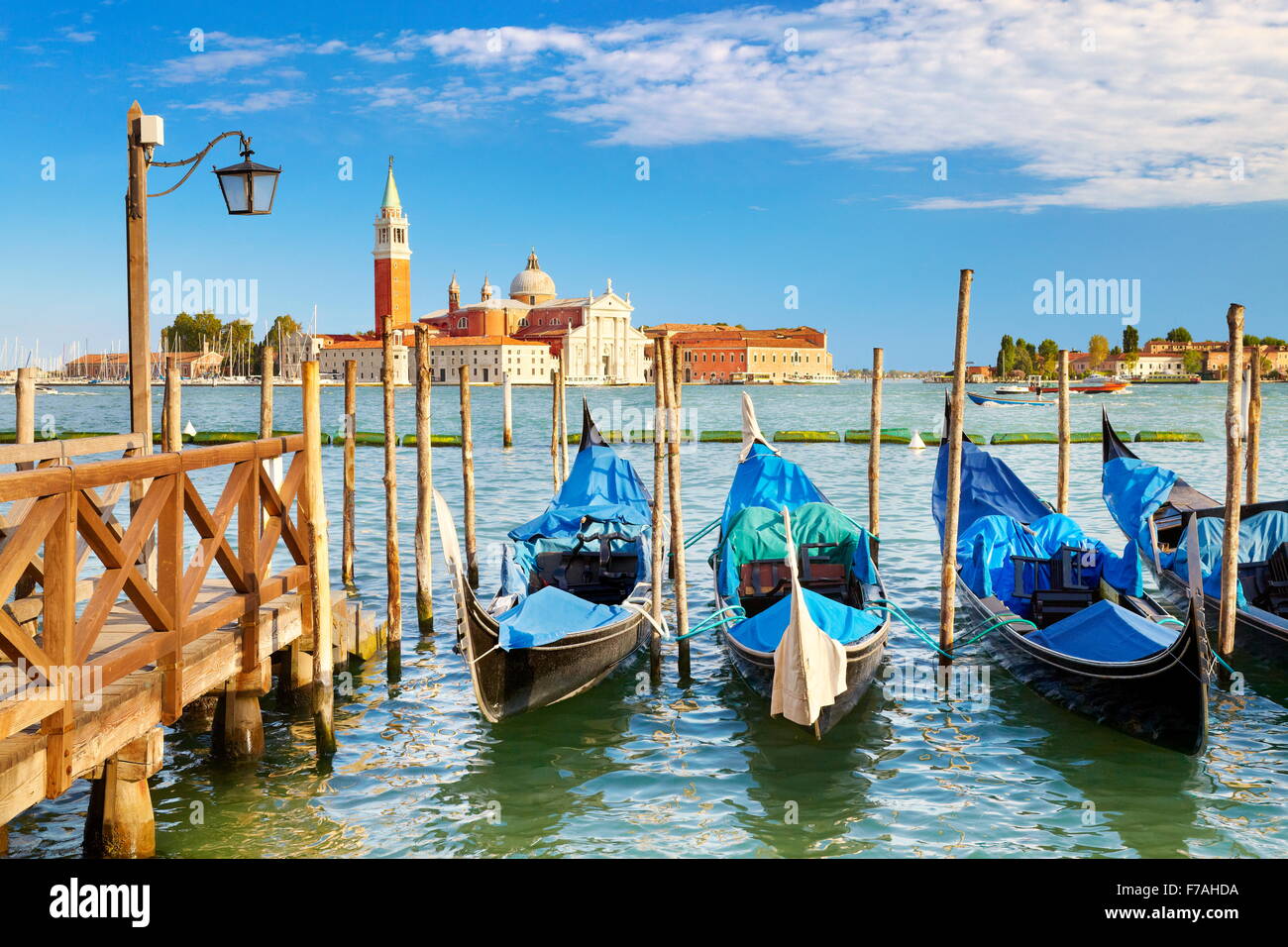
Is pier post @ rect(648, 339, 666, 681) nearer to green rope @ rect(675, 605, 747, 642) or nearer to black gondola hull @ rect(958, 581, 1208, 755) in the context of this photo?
green rope @ rect(675, 605, 747, 642)

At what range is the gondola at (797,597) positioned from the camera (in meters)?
4.48

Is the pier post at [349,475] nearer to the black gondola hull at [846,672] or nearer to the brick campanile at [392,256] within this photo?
the black gondola hull at [846,672]

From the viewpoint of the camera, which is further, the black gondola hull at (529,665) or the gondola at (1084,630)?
the black gondola hull at (529,665)

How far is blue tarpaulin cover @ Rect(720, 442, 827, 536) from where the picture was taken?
24.5 ft

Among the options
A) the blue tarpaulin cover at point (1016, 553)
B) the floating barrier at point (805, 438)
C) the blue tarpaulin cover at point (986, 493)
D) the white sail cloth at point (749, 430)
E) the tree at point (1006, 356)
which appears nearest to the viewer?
the blue tarpaulin cover at point (1016, 553)

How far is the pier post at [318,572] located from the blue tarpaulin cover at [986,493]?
4.62 meters

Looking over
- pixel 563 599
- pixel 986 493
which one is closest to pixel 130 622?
pixel 563 599

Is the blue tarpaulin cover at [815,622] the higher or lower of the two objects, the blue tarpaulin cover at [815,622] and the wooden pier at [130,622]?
the lower

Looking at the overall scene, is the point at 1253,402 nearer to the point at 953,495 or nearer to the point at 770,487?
the point at 953,495

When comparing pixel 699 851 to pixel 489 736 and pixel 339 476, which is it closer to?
pixel 489 736

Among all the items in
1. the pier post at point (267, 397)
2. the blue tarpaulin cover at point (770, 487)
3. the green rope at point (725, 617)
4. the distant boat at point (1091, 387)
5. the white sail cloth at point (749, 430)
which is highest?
the distant boat at point (1091, 387)

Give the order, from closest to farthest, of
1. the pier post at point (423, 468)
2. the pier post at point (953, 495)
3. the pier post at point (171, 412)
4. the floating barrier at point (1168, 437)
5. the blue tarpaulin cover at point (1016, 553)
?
1. the pier post at point (171, 412)
2. the pier post at point (953, 495)
3. the pier post at point (423, 468)
4. the blue tarpaulin cover at point (1016, 553)
5. the floating barrier at point (1168, 437)

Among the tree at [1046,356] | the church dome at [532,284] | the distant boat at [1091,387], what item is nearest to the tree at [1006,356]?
the tree at [1046,356]
